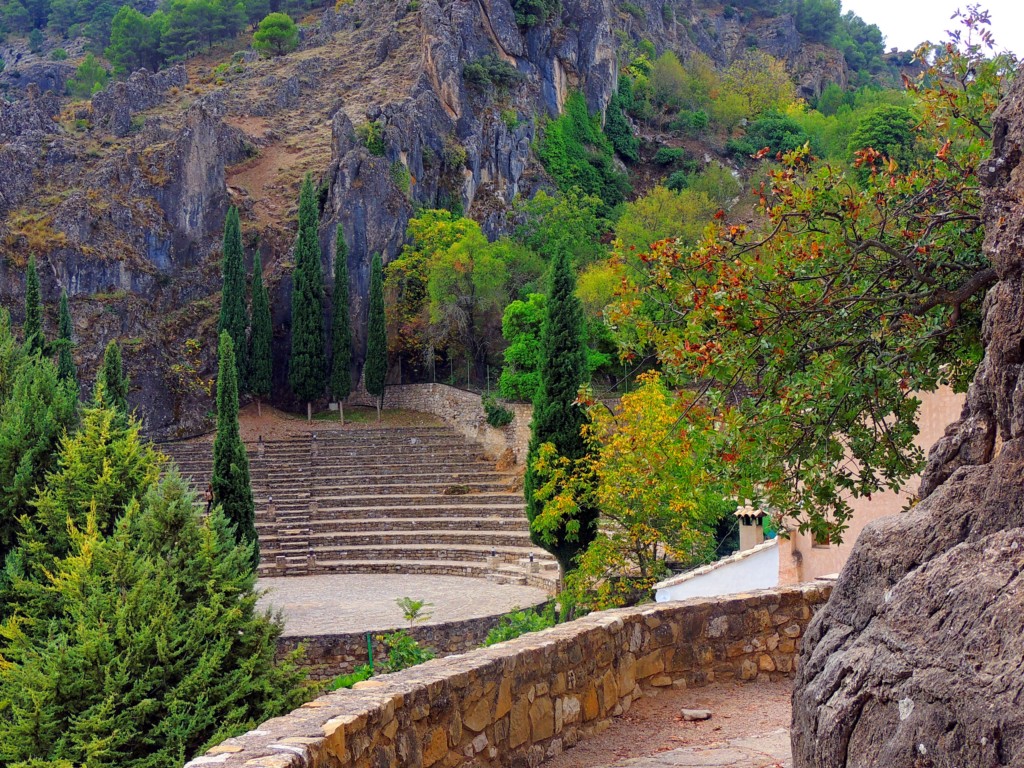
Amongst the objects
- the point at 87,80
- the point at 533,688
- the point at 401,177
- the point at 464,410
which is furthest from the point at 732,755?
the point at 87,80

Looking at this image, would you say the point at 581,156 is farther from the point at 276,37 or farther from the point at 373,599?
the point at 373,599

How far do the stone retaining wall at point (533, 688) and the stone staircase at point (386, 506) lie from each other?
14520 millimetres

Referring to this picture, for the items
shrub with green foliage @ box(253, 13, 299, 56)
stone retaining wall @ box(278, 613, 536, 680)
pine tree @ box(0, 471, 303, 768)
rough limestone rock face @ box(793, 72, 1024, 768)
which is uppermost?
shrub with green foliage @ box(253, 13, 299, 56)

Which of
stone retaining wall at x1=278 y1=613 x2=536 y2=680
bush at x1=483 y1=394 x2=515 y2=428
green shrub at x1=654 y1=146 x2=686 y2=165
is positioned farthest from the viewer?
green shrub at x1=654 y1=146 x2=686 y2=165

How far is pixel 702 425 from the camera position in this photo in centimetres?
639

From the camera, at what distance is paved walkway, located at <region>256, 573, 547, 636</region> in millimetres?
18609

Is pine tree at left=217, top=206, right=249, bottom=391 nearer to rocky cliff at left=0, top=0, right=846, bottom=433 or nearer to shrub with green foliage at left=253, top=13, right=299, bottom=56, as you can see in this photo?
rocky cliff at left=0, top=0, right=846, bottom=433

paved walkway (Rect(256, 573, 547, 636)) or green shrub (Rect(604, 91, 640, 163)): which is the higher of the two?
green shrub (Rect(604, 91, 640, 163))

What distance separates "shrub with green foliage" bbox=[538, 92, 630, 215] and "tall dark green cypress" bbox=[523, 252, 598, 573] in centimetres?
3209

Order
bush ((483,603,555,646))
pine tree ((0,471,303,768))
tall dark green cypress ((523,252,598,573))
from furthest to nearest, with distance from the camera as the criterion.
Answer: tall dark green cypress ((523,252,598,573))
bush ((483,603,555,646))
pine tree ((0,471,303,768))

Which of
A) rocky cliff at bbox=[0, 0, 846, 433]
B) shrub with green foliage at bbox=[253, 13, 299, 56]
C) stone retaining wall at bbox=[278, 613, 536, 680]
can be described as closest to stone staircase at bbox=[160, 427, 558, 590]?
stone retaining wall at bbox=[278, 613, 536, 680]

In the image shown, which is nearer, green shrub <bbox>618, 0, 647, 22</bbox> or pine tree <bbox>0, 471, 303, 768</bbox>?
pine tree <bbox>0, 471, 303, 768</bbox>

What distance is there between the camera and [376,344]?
39969 millimetres

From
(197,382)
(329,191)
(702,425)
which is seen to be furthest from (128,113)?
(702,425)
